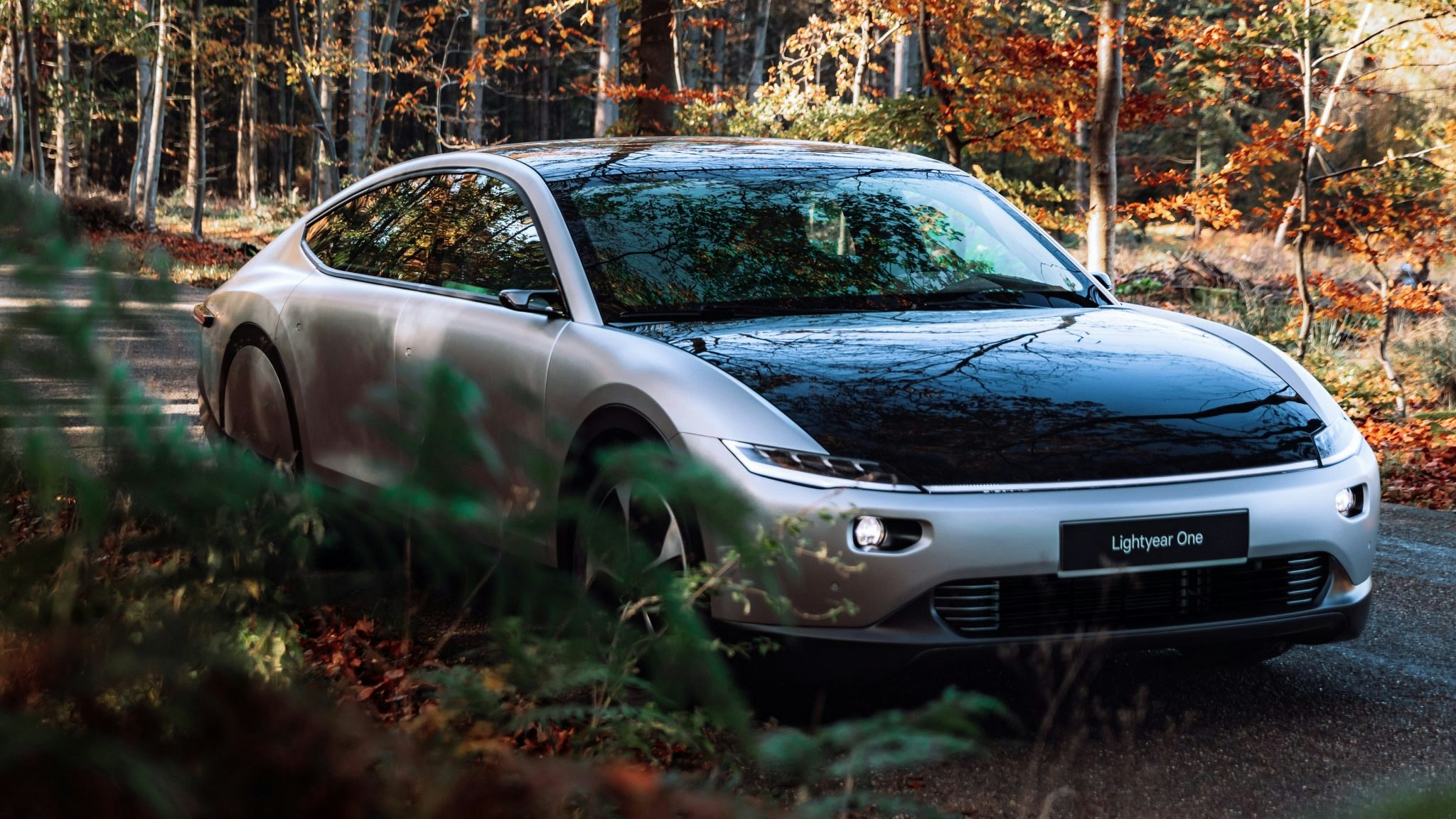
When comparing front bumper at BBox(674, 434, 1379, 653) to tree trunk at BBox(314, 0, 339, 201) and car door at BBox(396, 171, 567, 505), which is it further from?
tree trunk at BBox(314, 0, 339, 201)

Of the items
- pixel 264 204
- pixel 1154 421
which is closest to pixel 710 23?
pixel 1154 421

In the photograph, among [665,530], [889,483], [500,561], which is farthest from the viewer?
[889,483]

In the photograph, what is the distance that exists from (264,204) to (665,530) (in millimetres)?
42837

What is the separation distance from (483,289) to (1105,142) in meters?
8.58

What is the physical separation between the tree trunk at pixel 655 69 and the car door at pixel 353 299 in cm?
1062

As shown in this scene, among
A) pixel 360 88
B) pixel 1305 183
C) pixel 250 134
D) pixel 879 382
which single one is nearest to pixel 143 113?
pixel 360 88

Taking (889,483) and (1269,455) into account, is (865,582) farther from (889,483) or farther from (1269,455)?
(1269,455)

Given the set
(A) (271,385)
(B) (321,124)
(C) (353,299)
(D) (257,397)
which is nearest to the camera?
(C) (353,299)

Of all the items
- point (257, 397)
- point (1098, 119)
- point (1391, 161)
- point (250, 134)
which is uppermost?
point (250, 134)

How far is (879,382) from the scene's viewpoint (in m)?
3.97

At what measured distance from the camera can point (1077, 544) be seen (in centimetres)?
364

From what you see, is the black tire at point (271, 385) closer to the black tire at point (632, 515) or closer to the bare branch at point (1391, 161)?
the black tire at point (632, 515)

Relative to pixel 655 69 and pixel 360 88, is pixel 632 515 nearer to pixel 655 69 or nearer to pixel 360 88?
pixel 655 69

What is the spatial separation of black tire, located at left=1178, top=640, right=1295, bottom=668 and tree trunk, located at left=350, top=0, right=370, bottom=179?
22.3m
